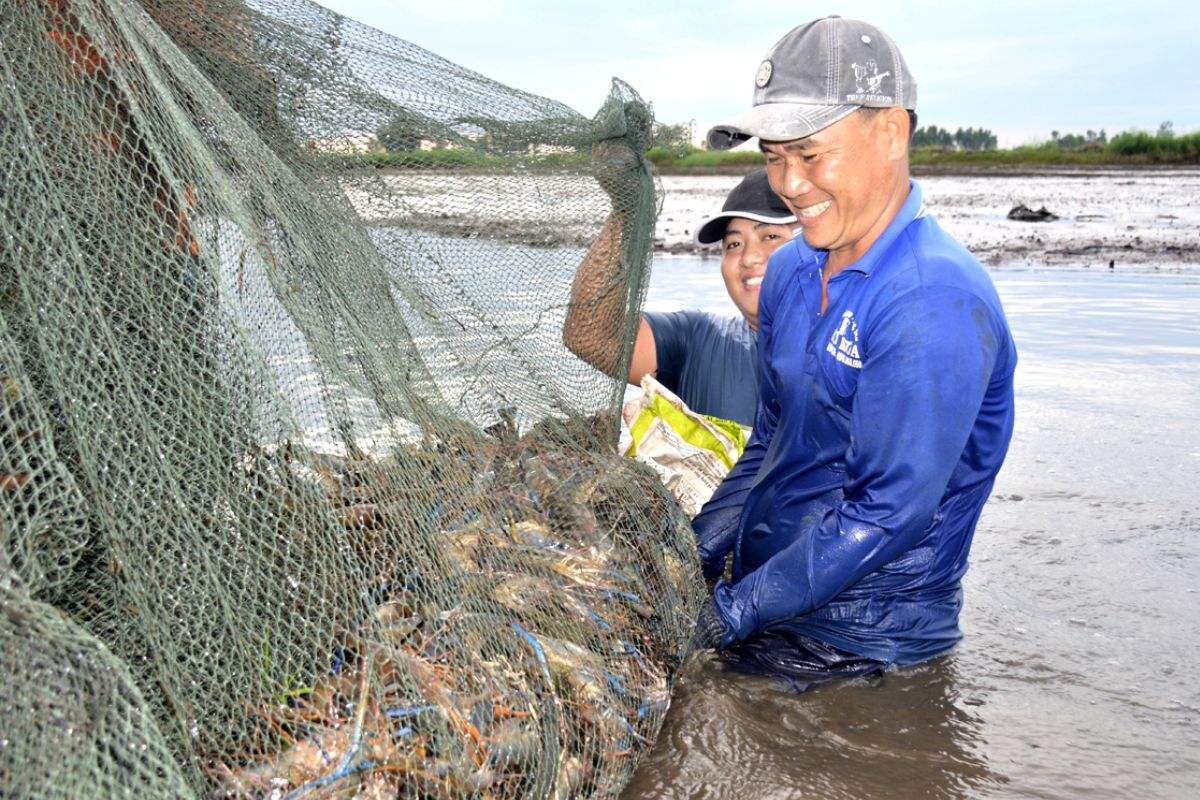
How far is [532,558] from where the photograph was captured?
8.95 ft

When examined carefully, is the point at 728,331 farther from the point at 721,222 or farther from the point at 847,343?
the point at 847,343

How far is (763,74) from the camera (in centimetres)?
292

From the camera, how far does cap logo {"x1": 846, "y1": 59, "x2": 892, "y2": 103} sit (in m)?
2.79

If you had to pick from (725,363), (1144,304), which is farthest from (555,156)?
(1144,304)

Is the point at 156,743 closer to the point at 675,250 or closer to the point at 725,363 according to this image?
the point at 725,363

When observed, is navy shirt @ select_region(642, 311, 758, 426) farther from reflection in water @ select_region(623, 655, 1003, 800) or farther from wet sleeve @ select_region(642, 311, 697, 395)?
reflection in water @ select_region(623, 655, 1003, 800)

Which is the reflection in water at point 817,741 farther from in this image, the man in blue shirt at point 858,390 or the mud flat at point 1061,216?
the mud flat at point 1061,216

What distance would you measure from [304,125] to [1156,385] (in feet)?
20.1

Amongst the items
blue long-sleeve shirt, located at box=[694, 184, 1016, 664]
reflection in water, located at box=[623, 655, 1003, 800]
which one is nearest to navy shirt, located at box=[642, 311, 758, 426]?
blue long-sleeve shirt, located at box=[694, 184, 1016, 664]

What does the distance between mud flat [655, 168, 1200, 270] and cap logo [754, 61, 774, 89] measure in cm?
327

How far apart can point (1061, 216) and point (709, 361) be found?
56.1 feet

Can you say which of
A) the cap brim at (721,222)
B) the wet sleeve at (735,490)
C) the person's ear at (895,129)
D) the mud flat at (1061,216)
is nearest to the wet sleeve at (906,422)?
the person's ear at (895,129)

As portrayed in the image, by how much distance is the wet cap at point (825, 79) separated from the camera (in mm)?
2791

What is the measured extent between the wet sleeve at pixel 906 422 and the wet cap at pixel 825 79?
0.55 m
